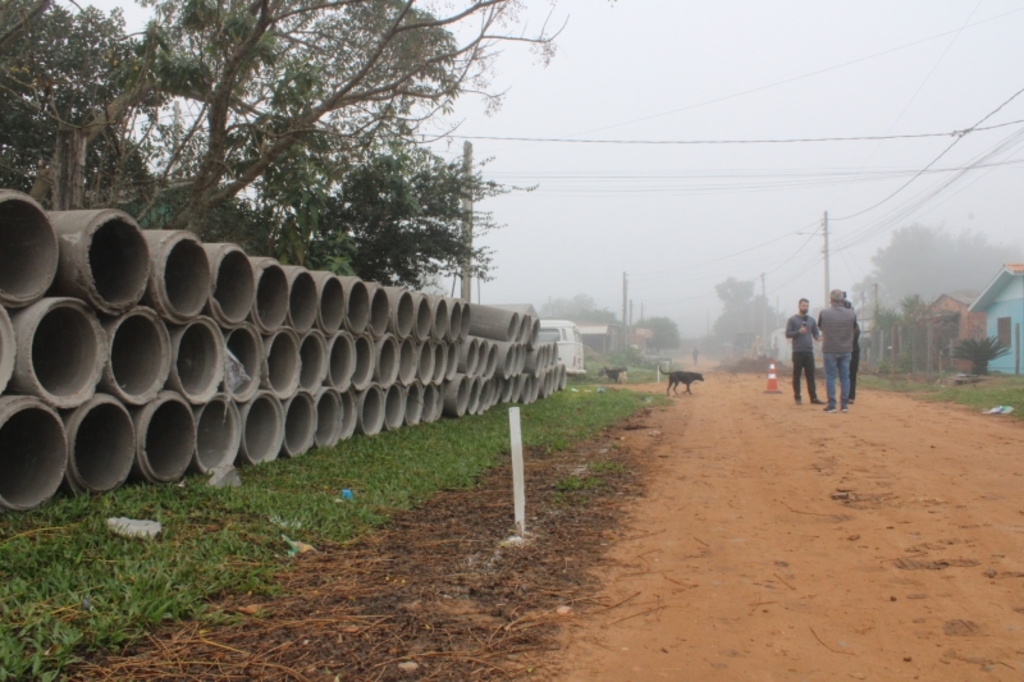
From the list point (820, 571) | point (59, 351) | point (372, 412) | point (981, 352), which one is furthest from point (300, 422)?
point (981, 352)

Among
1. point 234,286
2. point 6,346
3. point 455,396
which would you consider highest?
point 234,286

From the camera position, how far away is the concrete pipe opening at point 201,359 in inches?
252

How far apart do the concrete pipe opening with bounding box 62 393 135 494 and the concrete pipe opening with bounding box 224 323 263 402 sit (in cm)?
133

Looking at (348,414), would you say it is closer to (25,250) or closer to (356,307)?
(356,307)

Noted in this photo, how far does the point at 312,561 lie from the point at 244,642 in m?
1.19

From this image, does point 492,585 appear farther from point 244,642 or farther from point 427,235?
point 427,235

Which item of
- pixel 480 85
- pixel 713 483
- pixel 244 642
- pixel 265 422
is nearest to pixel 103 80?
pixel 480 85

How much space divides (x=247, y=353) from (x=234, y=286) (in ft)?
1.91

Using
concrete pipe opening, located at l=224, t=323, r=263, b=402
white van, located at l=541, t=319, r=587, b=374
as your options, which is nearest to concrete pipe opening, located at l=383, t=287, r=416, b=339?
concrete pipe opening, located at l=224, t=323, r=263, b=402

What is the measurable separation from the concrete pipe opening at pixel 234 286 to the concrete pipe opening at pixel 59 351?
1.42 m

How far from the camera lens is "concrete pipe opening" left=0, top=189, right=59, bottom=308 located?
191 inches

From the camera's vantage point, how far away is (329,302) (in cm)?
861

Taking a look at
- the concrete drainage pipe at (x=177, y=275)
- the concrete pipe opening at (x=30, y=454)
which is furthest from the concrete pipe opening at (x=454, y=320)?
the concrete pipe opening at (x=30, y=454)

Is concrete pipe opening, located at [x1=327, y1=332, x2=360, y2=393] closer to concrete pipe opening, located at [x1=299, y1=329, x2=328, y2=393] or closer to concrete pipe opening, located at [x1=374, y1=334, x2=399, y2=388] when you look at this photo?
concrete pipe opening, located at [x1=299, y1=329, x2=328, y2=393]
